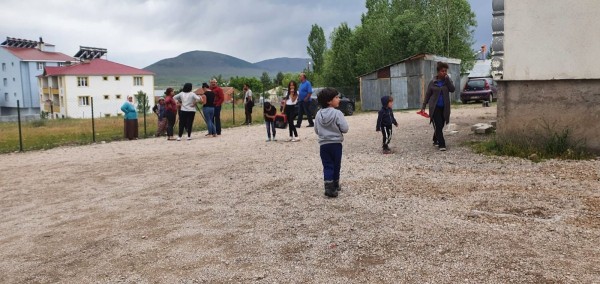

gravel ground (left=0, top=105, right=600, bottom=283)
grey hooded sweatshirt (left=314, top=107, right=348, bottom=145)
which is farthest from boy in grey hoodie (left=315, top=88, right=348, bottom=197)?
gravel ground (left=0, top=105, right=600, bottom=283)

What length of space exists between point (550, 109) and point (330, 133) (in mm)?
4455

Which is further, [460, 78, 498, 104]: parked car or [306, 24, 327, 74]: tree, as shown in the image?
[306, 24, 327, 74]: tree

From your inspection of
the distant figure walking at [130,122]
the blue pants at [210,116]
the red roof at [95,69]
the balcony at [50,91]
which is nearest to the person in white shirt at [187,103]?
the blue pants at [210,116]

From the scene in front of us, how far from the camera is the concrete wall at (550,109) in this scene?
26.6ft

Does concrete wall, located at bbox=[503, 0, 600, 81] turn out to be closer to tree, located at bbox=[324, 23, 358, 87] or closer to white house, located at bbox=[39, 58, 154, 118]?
tree, located at bbox=[324, 23, 358, 87]

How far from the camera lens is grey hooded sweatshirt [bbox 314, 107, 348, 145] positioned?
246 inches

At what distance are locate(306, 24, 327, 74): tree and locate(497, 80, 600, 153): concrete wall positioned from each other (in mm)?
69663

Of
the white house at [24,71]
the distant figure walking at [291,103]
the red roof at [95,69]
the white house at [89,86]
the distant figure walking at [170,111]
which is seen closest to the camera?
the distant figure walking at [291,103]

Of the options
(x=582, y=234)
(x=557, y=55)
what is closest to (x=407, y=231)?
(x=582, y=234)

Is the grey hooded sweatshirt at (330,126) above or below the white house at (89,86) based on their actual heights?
below

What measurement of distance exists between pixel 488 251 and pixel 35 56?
Result: 8865 cm

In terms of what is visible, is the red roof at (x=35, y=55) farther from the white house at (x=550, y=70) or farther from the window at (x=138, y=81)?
the white house at (x=550, y=70)

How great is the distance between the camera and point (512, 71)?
343 inches

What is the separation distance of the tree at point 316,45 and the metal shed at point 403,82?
158 ft
